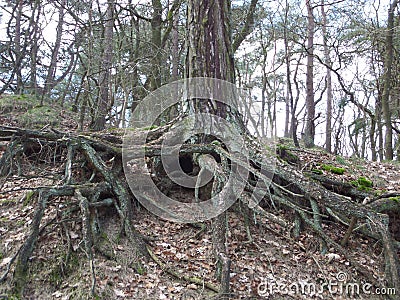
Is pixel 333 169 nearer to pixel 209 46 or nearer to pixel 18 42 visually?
pixel 209 46

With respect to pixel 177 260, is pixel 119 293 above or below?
below

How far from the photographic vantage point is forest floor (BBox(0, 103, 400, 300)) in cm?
330

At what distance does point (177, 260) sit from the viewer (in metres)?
3.84

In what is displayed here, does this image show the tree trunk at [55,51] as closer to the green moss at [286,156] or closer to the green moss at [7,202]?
the green moss at [7,202]

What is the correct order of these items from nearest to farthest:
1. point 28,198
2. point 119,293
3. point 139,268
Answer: point 119,293, point 139,268, point 28,198

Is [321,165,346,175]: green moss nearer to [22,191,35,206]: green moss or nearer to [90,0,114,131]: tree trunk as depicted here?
[22,191,35,206]: green moss

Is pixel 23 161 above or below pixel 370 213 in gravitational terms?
above

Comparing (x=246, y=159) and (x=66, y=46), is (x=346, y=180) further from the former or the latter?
(x=66, y=46)

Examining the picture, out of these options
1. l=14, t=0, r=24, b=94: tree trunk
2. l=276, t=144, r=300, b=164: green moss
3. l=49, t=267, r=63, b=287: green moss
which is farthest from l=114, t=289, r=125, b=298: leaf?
l=14, t=0, r=24, b=94: tree trunk

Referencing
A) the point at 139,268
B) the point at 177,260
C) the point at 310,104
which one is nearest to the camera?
the point at 139,268

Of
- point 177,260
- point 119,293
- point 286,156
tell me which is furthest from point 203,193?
point 119,293

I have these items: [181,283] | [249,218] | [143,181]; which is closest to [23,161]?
[143,181]

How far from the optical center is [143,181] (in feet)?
15.9

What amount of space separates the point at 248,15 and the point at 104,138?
24.9 feet
